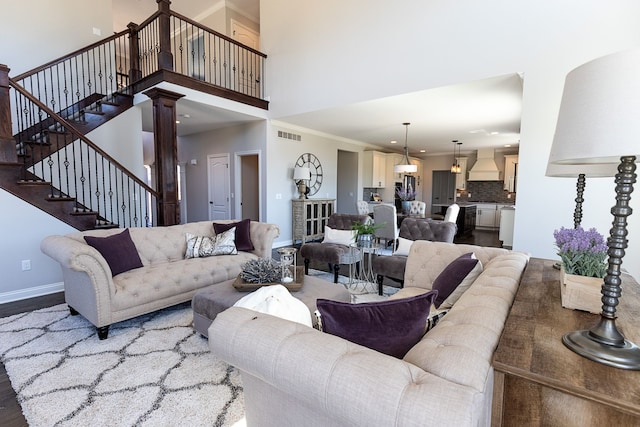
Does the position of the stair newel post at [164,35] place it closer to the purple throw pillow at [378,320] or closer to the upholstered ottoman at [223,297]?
the upholstered ottoman at [223,297]

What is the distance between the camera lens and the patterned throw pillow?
355cm

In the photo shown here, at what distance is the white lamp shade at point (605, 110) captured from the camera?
788 mm

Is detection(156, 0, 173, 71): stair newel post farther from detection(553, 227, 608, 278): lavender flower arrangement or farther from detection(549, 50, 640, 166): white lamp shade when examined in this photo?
detection(553, 227, 608, 278): lavender flower arrangement

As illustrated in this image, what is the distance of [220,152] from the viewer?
711 cm

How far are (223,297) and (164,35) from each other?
4161mm

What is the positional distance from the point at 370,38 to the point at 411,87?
1.06 metres

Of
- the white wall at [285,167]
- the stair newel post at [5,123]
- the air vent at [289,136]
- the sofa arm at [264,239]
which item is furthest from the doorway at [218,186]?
the stair newel post at [5,123]

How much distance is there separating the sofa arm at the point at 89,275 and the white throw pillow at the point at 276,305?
1880 mm

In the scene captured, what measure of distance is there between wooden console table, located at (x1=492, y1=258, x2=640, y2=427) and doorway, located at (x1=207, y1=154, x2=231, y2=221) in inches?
259

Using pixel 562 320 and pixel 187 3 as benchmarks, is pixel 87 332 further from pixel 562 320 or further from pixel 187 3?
pixel 187 3

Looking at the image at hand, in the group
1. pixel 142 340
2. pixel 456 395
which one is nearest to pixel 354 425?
pixel 456 395

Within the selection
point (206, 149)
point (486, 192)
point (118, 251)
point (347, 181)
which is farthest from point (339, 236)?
point (486, 192)

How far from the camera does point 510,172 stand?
30.1 feet

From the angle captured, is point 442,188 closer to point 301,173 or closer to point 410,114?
point 410,114
